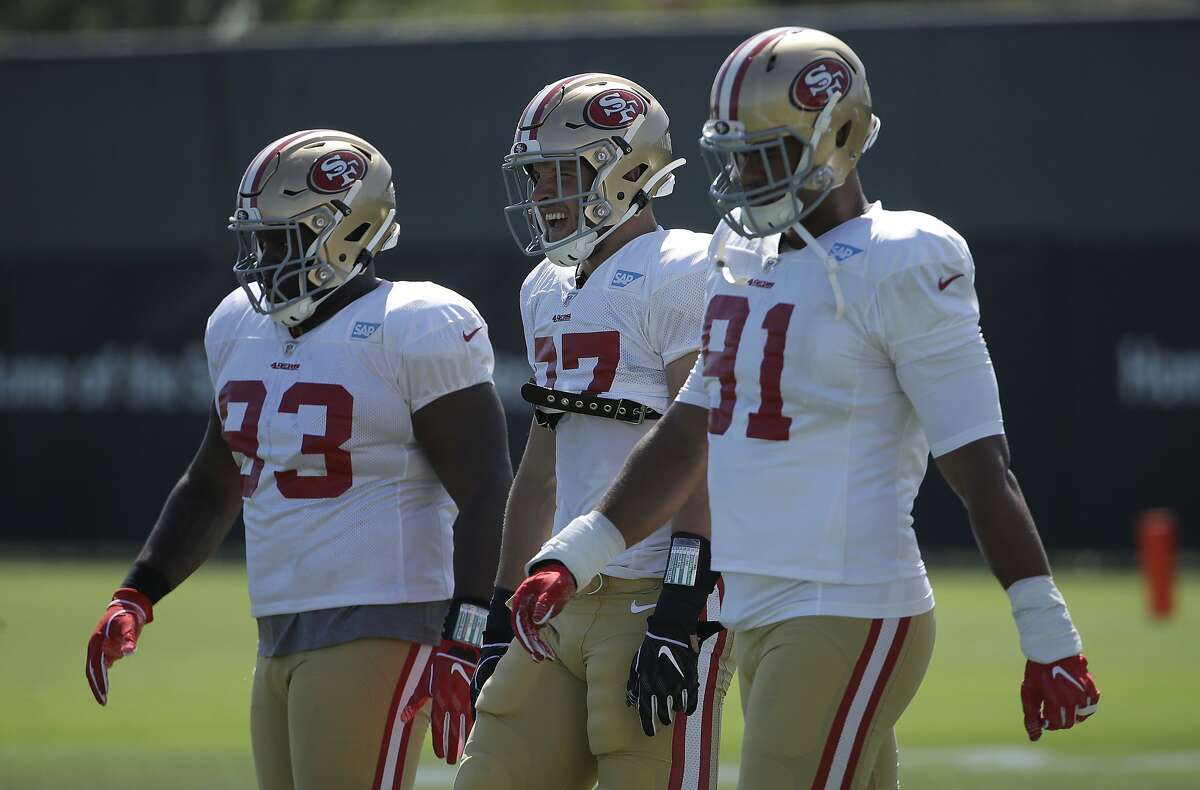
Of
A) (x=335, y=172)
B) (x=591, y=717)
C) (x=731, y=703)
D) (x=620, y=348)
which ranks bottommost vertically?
(x=731, y=703)

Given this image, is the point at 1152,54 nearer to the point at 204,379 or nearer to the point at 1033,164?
the point at 1033,164

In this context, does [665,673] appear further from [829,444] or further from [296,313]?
[296,313]

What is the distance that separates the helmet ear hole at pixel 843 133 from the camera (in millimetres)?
3721

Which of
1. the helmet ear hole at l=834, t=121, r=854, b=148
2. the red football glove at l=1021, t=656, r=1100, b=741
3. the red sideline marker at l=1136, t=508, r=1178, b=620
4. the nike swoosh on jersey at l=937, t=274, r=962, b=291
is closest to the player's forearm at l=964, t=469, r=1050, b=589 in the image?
the red football glove at l=1021, t=656, r=1100, b=741

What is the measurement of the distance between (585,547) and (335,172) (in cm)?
124

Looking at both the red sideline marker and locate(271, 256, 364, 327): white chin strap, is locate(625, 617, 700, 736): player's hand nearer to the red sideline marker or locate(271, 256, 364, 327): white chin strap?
locate(271, 256, 364, 327): white chin strap

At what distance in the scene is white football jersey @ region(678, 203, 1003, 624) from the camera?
3.44 meters

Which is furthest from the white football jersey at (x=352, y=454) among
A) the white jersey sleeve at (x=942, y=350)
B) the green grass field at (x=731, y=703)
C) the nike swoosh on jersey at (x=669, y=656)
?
the green grass field at (x=731, y=703)

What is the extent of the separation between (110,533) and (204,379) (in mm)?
1488

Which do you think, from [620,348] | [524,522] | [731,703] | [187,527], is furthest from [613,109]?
[731,703]

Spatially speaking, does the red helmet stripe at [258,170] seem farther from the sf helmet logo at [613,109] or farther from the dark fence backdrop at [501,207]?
the dark fence backdrop at [501,207]

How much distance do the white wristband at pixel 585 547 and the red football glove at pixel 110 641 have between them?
48.4 inches

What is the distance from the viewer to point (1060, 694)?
127 inches

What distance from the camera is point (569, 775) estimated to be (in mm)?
4152
